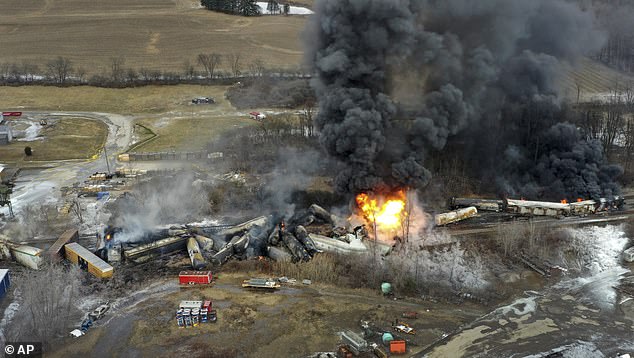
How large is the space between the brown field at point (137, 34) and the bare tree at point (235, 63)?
1265 millimetres

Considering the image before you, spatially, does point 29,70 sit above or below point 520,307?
above

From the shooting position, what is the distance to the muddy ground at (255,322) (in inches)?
1446

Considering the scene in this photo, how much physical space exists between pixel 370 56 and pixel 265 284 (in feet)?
73.2

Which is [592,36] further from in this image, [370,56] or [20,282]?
[20,282]

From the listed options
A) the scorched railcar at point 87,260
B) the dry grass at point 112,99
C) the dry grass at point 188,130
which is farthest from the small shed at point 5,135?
the scorched railcar at point 87,260

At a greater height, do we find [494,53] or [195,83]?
[494,53]

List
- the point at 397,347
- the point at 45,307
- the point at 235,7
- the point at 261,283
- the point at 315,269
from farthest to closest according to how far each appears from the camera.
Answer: the point at 235,7
the point at 315,269
the point at 261,283
the point at 45,307
the point at 397,347

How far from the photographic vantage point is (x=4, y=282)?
4309cm

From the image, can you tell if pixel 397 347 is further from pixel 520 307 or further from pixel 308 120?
pixel 308 120

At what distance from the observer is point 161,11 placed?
14775cm

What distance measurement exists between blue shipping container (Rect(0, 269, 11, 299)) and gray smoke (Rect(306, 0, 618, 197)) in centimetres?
2782

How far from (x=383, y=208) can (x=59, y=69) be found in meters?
80.8

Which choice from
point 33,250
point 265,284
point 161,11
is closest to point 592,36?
point 265,284

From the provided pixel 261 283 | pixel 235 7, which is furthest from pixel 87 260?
pixel 235 7
